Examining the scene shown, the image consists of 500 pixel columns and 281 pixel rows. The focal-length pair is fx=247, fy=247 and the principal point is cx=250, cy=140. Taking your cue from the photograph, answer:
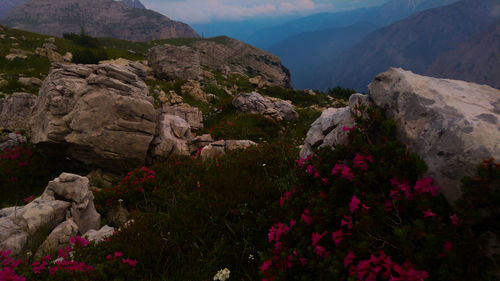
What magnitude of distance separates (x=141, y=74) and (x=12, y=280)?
1940cm

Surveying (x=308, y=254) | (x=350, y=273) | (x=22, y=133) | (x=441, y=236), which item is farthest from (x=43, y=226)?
(x=22, y=133)

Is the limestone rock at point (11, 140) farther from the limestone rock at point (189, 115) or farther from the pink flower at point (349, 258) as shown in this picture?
the pink flower at point (349, 258)

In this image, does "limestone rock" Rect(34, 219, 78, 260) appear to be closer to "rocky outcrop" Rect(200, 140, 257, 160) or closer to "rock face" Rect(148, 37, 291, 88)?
"rocky outcrop" Rect(200, 140, 257, 160)

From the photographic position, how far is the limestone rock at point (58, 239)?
14.6 feet

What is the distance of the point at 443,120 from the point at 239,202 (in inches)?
128

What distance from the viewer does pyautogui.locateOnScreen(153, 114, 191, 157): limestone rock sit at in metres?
9.73

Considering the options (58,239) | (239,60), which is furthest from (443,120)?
(239,60)

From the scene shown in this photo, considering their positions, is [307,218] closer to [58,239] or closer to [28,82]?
[58,239]

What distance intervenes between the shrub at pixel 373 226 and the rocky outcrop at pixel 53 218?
14.4 ft

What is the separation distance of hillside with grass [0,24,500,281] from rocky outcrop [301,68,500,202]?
32mm

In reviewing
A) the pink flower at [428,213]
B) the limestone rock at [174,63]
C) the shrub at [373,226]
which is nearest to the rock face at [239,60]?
the limestone rock at [174,63]

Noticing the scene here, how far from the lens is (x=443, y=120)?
2.82 m

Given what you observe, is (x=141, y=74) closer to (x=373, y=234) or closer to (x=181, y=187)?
(x=181, y=187)

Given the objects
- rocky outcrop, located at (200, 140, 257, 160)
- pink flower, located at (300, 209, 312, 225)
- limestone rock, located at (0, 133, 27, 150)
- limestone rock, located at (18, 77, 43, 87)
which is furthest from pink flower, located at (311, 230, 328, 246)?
limestone rock, located at (18, 77, 43, 87)
